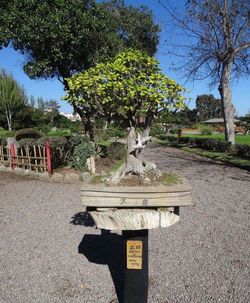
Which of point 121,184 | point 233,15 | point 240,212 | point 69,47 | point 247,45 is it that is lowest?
point 240,212

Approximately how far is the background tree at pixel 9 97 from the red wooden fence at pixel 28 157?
29.2 meters

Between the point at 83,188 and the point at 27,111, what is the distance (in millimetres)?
43928

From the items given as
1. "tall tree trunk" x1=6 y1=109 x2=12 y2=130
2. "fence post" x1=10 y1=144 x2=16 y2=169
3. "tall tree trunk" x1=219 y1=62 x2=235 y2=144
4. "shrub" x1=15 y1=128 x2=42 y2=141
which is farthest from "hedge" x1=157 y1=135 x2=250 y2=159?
"tall tree trunk" x1=6 y1=109 x2=12 y2=130

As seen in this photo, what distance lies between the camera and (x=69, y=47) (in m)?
11.3

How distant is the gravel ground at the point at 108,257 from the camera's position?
3.25 meters

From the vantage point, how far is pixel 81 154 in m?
11.1

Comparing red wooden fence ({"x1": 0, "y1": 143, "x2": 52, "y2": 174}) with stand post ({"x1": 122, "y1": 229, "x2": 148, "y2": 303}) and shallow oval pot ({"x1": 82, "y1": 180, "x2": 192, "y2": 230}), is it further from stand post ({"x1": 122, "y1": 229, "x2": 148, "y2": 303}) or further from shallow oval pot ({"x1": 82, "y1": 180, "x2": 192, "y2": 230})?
shallow oval pot ({"x1": 82, "y1": 180, "x2": 192, "y2": 230})

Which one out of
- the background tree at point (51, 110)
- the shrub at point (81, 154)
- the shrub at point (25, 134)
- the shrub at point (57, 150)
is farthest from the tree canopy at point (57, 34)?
the background tree at point (51, 110)

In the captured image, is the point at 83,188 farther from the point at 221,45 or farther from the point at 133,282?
the point at 221,45

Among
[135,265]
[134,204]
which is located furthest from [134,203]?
[135,265]

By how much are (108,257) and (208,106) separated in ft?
333

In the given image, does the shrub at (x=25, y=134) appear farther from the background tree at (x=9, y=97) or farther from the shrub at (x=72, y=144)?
the background tree at (x=9, y=97)

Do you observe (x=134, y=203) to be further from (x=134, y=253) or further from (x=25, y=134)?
(x=25, y=134)

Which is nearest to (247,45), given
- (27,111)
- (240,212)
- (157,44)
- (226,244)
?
(157,44)
